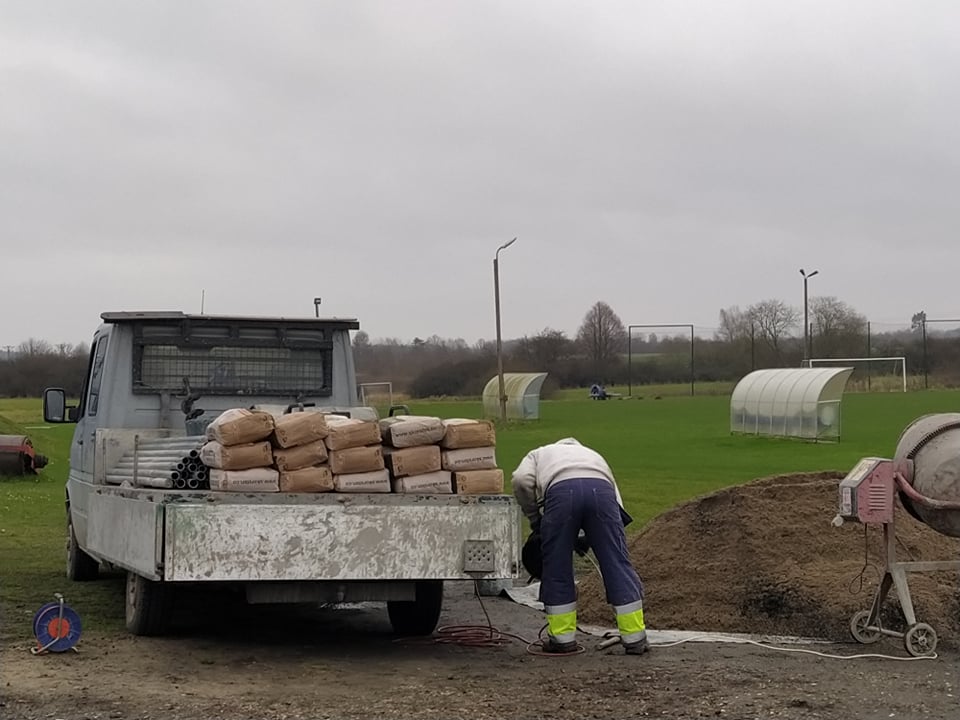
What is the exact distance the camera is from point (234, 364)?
11.2 meters

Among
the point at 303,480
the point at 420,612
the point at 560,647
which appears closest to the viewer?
the point at 303,480

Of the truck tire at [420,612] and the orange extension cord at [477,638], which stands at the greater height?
the truck tire at [420,612]

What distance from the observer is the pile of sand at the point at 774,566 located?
32.6ft

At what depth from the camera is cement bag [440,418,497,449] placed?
8.73 m

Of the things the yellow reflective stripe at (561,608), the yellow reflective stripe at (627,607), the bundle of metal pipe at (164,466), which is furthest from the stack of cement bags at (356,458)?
the yellow reflective stripe at (627,607)

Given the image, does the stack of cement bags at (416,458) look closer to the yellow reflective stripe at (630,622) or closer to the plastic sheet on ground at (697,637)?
the yellow reflective stripe at (630,622)

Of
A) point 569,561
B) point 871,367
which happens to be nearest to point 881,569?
point 569,561

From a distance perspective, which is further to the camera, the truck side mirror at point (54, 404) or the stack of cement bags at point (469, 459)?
the truck side mirror at point (54, 404)

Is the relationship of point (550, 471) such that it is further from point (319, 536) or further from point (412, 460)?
point (319, 536)

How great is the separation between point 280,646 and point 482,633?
59.3 inches

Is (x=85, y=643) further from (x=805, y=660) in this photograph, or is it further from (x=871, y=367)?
(x=871, y=367)

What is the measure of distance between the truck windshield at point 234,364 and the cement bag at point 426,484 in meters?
2.93

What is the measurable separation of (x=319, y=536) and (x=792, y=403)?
3192 cm

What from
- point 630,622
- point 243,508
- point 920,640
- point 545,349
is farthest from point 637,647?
point 545,349
